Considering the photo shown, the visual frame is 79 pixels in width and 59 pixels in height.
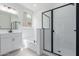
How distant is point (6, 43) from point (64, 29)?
210 cm

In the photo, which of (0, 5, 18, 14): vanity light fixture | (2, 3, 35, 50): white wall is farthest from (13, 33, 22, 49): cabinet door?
(0, 5, 18, 14): vanity light fixture

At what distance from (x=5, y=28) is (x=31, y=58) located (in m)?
2.72

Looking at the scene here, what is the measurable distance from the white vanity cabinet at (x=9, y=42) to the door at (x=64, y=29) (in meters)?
1.48

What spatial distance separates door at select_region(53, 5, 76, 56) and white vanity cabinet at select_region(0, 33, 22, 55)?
1478 millimetres

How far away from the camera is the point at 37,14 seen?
427cm

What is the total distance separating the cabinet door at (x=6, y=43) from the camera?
2387mm

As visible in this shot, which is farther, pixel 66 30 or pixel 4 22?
pixel 4 22

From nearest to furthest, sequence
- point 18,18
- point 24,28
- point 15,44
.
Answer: point 15,44 → point 18,18 → point 24,28

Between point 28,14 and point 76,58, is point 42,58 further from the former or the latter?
point 28,14

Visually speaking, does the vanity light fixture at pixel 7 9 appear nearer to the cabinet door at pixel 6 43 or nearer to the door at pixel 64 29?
the cabinet door at pixel 6 43

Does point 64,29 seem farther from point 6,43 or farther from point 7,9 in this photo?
point 7,9

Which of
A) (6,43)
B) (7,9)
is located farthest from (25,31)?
(6,43)

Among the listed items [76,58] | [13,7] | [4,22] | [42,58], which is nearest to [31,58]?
[42,58]

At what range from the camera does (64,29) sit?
2812mm
